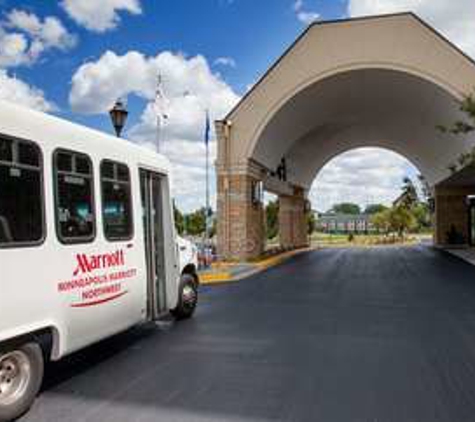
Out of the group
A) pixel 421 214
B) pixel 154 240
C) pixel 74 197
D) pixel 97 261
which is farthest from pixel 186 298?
pixel 421 214

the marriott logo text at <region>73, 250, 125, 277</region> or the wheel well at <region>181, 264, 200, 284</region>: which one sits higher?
the marriott logo text at <region>73, 250, 125, 277</region>

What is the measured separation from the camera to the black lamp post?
10766 mm

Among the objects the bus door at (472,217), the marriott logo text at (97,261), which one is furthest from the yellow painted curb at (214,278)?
the bus door at (472,217)

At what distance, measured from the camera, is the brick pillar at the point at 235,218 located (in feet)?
65.0

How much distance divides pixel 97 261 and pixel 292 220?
25.6 metres

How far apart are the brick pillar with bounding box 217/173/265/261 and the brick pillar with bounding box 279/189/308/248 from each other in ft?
33.8

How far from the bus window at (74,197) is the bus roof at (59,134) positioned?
0.15 meters

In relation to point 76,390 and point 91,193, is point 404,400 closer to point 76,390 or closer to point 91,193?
point 76,390

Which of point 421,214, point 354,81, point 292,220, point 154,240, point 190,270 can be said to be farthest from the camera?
point 421,214

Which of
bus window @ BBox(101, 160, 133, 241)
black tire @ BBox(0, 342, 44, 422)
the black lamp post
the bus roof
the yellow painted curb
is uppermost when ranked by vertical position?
the black lamp post

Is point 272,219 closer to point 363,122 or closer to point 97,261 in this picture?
point 363,122

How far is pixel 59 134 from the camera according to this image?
202 inches

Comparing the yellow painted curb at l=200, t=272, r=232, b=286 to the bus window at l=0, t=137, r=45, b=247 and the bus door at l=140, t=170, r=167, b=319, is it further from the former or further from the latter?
the bus window at l=0, t=137, r=45, b=247

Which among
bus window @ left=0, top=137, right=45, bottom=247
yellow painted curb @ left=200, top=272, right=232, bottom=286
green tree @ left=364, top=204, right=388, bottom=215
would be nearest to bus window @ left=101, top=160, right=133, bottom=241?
bus window @ left=0, top=137, right=45, bottom=247
